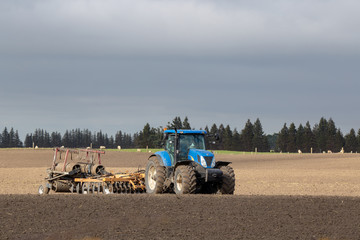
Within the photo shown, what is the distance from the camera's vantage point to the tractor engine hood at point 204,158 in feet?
67.6

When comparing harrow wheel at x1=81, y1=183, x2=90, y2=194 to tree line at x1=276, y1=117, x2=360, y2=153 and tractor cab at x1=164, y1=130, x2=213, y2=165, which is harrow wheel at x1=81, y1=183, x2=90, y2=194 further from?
tree line at x1=276, y1=117, x2=360, y2=153

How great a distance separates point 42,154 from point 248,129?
64605mm

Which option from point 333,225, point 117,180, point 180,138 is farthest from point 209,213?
point 117,180

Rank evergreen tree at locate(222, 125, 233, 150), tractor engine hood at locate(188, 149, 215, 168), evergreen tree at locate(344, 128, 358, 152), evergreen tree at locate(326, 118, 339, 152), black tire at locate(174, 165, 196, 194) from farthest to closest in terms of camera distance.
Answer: evergreen tree at locate(222, 125, 233, 150) → evergreen tree at locate(326, 118, 339, 152) → evergreen tree at locate(344, 128, 358, 152) → tractor engine hood at locate(188, 149, 215, 168) → black tire at locate(174, 165, 196, 194)

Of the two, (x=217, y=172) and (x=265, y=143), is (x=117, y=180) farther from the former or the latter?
(x=265, y=143)

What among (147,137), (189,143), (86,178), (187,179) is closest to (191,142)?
(189,143)

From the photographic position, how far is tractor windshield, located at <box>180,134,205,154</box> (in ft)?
70.5

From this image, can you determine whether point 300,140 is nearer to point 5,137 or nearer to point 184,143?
point 5,137

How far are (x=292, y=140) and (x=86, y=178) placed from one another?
4104 inches

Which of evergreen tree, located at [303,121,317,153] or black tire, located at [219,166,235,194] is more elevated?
evergreen tree, located at [303,121,317,153]

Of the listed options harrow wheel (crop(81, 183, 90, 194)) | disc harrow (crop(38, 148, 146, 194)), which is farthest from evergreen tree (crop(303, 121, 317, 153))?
harrow wheel (crop(81, 183, 90, 194))

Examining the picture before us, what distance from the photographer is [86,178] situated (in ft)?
78.6

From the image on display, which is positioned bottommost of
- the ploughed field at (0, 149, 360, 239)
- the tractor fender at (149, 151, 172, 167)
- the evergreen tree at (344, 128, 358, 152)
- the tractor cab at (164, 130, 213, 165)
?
the ploughed field at (0, 149, 360, 239)

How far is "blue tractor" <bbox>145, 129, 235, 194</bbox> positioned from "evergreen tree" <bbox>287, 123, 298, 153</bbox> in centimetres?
10436
